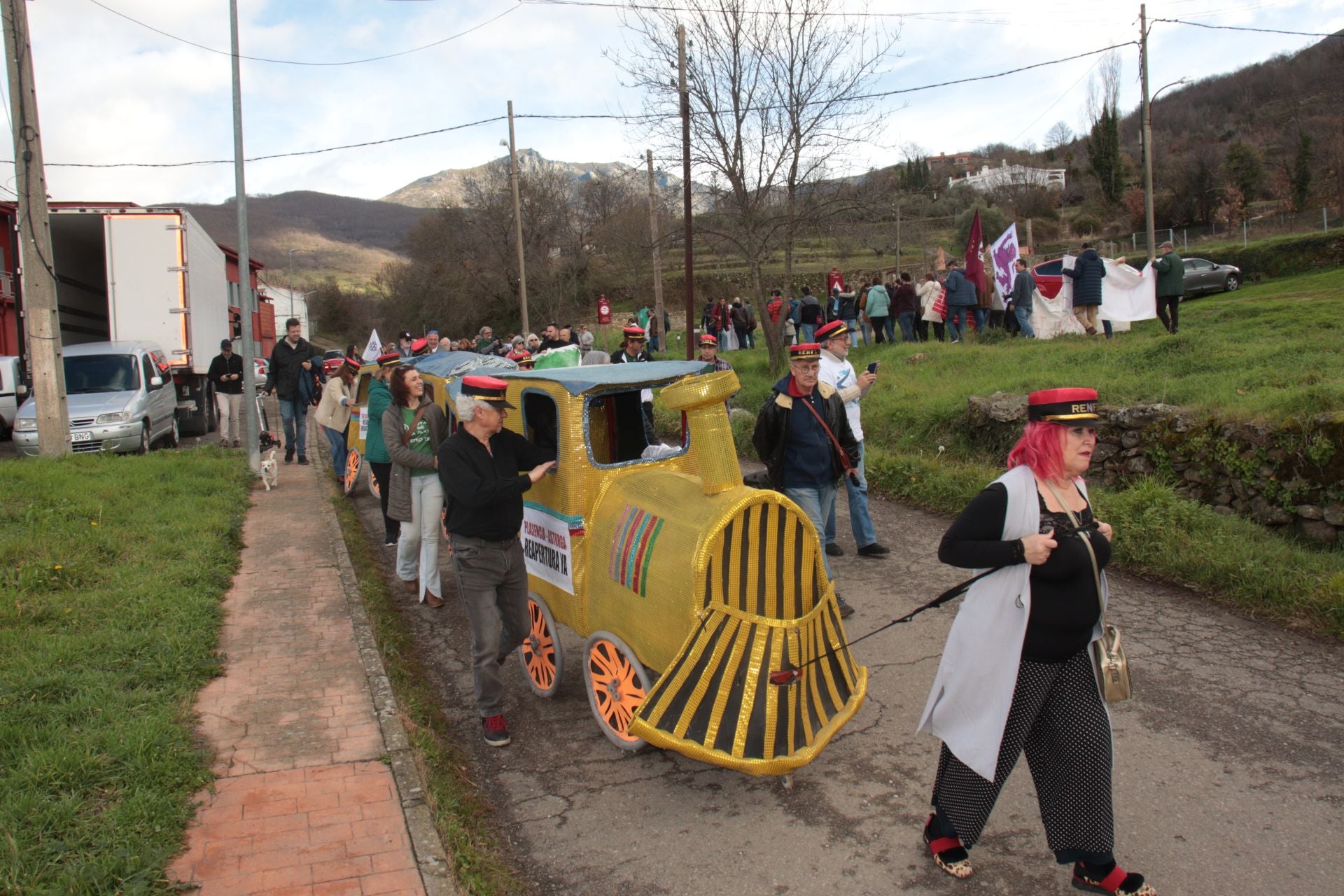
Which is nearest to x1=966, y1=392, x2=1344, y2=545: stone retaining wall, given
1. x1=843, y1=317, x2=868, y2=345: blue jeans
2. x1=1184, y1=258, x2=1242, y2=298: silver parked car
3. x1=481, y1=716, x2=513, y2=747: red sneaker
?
x1=481, y1=716, x2=513, y2=747: red sneaker

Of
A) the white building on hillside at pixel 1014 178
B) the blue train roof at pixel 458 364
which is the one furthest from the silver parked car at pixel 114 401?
the white building on hillside at pixel 1014 178

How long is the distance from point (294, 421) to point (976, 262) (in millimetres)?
12285

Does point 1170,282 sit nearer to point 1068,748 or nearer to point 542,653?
point 542,653

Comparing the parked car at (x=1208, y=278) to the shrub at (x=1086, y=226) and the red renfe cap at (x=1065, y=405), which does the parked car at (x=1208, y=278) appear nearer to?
the shrub at (x=1086, y=226)

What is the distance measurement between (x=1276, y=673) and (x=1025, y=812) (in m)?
2.43

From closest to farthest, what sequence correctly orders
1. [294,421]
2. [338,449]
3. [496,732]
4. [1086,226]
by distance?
[496,732] → [338,449] → [294,421] → [1086,226]

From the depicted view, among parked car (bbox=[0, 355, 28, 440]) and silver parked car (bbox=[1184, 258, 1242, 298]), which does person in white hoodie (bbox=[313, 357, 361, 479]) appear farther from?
silver parked car (bbox=[1184, 258, 1242, 298])

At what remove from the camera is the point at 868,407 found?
12922 millimetres

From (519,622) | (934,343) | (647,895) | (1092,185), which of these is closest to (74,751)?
(519,622)

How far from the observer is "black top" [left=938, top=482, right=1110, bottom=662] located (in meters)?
3.19

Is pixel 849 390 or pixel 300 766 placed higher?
pixel 849 390

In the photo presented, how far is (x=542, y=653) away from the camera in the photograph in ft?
17.8

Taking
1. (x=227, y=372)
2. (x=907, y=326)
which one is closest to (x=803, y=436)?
(x=227, y=372)

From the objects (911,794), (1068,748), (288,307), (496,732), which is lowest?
(911,794)
